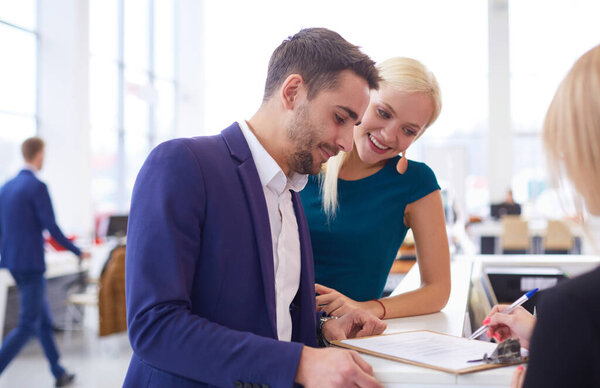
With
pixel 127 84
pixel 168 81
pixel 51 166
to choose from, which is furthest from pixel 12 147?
pixel 168 81

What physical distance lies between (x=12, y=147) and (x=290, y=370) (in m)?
7.32

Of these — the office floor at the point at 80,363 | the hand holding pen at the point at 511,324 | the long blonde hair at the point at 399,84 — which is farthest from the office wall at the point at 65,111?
the hand holding pen at the point at 511,324

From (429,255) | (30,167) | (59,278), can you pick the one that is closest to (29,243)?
(30,167)

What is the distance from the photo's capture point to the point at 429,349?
1.17 m

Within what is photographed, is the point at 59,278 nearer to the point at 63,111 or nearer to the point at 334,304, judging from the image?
the point at 63,111

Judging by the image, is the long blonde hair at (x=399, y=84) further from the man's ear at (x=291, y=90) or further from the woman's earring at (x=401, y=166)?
the man's ear at (x=291, y=90)

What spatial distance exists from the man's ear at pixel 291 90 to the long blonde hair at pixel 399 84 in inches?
19.6

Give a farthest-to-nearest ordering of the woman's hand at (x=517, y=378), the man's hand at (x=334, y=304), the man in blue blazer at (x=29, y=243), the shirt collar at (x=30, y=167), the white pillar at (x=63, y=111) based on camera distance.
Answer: the white pillar at (x=63, y=111)
the shirt collar at (x=30, y=167)
the man in blue blazer at (x=29, y=243)
the man's hand at (x=334, y=304)
the woman's hand at (x=517, y=378)

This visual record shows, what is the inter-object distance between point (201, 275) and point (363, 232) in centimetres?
74

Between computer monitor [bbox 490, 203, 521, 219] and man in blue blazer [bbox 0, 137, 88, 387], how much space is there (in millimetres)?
8072

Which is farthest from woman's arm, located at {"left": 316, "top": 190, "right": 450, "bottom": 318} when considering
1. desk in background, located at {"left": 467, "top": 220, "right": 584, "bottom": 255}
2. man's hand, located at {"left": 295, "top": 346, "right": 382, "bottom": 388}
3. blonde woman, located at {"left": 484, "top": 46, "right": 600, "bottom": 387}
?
desk in background, located at {"left": 467, "top": 220, "right": 584, "bottom": 255}

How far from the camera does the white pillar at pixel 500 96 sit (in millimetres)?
12406

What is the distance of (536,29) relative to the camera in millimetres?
12516

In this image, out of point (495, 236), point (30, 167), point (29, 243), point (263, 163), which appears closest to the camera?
point (263, 163)
